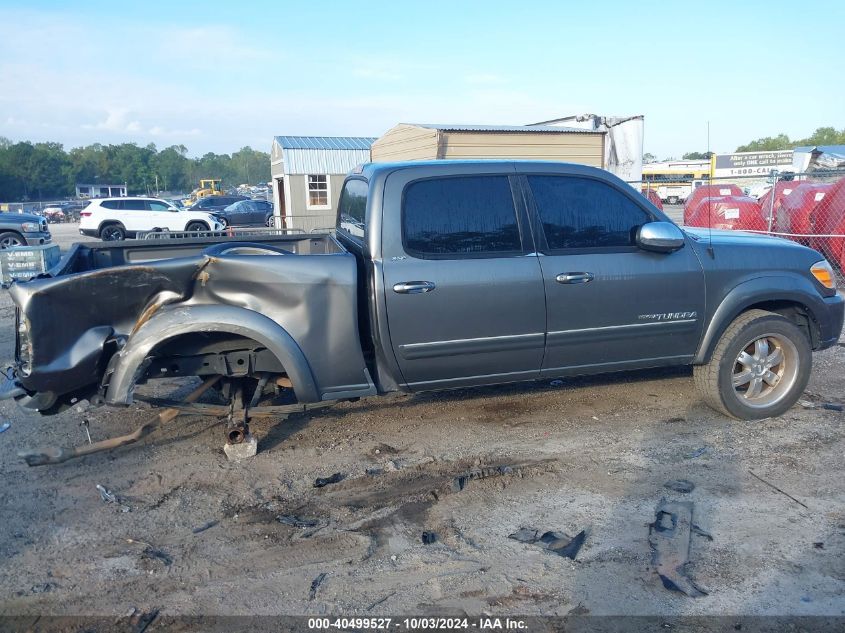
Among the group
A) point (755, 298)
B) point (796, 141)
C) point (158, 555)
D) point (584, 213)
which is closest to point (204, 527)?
point (158, 555)

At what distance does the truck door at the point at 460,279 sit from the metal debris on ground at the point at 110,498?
5.97ft

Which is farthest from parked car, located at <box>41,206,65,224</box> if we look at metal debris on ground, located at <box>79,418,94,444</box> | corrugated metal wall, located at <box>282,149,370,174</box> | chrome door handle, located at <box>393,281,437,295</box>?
chrome door handle, located at <box>393,281,437,295</box>

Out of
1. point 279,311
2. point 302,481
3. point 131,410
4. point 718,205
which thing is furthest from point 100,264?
point 718,205

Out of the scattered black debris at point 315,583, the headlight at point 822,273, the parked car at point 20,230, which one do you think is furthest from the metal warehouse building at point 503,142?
the scattered black debris at point 315,583

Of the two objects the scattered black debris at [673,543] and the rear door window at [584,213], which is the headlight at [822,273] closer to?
the rear door window at [584,213]

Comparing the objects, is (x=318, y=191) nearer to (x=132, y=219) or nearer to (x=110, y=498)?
(x=132, y=219)

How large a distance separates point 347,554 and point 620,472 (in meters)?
1.84

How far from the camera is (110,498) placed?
399 cm

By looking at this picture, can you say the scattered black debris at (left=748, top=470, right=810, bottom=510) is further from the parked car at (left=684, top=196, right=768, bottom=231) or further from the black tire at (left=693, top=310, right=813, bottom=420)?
the parked car at (left=684, top=196, right=768, bottom=231)

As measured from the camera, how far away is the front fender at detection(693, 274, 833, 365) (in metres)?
4.81

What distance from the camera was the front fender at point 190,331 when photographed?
3896mm

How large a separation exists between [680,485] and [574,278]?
1.44 m

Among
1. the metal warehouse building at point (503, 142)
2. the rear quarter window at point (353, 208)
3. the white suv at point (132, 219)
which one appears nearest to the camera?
the rear quarter window at point (353, 208)

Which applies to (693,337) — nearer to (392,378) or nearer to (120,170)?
(392,378)
